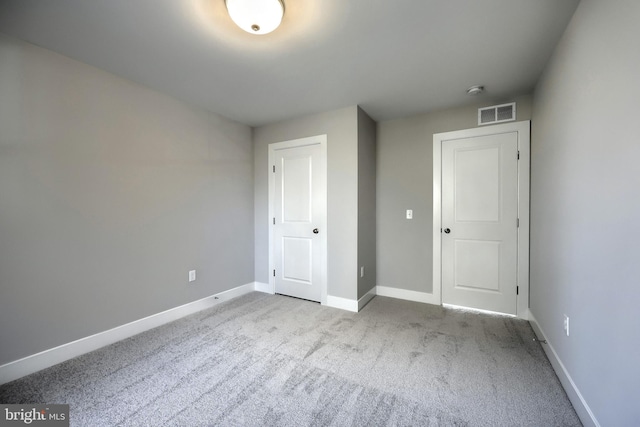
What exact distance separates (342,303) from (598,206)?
94.7 inches

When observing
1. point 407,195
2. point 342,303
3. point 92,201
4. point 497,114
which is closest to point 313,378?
point 342,303

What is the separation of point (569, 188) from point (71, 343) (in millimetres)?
3916

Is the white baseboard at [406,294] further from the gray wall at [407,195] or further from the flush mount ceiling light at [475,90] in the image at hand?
the flush mount ceiling light at [475,90]

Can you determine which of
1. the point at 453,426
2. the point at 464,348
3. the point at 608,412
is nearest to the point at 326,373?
the point at 453,426

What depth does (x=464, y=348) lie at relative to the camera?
2.13m

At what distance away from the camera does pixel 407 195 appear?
10.9 ft

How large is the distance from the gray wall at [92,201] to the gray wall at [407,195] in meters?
2.30

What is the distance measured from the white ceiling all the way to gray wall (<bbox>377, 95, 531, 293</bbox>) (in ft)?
1.75

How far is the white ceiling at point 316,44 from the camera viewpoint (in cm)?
154

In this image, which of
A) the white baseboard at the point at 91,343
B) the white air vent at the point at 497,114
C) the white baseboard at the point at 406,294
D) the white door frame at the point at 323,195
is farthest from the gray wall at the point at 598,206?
the white baseboard at the point at 91,343

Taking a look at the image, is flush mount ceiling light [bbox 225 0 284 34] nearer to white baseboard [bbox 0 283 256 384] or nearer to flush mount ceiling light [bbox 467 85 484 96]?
flush mount ceiling light [bbox 467 85 484 96]

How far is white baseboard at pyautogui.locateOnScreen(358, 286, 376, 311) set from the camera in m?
3.02

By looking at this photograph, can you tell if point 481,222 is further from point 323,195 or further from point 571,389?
point 323,195

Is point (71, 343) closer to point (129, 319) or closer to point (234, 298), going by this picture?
point (129, 319)
